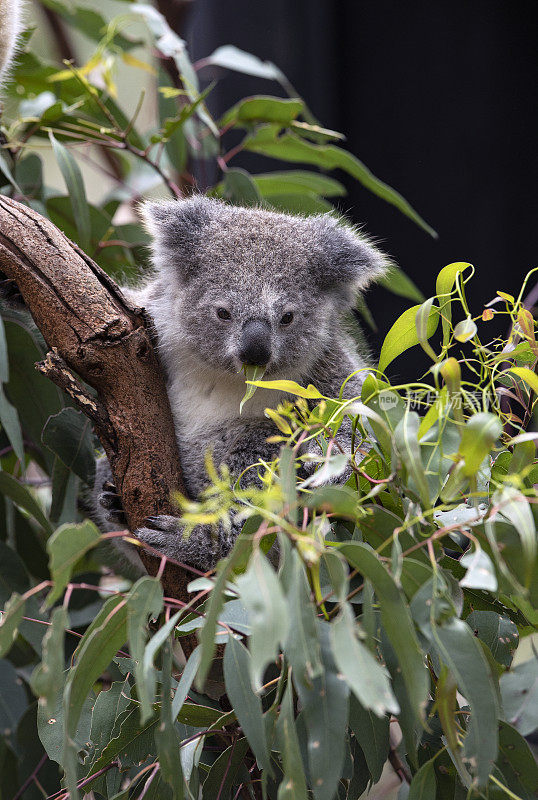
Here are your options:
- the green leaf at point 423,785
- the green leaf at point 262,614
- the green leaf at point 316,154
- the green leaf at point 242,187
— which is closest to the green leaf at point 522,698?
the green leaf at point 423,785

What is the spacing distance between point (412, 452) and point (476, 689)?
0.90 feet

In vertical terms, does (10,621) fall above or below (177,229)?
below

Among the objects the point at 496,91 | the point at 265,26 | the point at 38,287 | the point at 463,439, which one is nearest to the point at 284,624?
the point at 463,439

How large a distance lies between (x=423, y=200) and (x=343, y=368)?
1411 millimetres

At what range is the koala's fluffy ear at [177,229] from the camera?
5.65 ft

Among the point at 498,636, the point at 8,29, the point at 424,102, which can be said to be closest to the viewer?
the point at 498,636

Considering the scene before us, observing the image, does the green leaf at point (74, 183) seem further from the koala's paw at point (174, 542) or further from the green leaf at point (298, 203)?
the koala's paw at point (174, 542)

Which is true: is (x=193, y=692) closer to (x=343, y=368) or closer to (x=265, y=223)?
(x=343, y=368)

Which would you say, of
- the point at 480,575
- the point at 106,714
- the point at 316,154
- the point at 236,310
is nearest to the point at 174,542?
the point at 106,714

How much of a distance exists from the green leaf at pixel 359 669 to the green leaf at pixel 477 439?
0.76 ft

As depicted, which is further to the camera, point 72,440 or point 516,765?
point 72,440

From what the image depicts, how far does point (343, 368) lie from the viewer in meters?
1.87

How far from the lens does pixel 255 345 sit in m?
1.52

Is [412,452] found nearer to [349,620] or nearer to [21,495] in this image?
[349,620]
